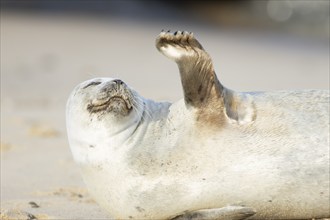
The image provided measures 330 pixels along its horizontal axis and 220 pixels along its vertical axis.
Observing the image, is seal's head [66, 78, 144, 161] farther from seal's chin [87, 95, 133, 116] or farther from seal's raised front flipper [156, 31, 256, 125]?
seal's raised front flipper [156, 31, 256, 125]

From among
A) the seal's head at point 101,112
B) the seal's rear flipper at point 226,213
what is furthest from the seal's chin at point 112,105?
the seal's rear flipper at point 226,213

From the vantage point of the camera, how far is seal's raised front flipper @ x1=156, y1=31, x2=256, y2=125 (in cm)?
418

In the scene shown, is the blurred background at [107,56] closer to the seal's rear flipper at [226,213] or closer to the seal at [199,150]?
the seal at [199,150]

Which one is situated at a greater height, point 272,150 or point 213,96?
point 213,96

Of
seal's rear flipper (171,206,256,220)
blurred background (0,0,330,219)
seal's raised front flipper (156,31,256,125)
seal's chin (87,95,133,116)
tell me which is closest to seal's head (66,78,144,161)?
seal's chin (87,95,133,116)

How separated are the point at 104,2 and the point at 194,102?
13177 mm

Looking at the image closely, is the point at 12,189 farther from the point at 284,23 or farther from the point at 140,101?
the point at 284,23

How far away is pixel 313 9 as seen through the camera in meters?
16.2

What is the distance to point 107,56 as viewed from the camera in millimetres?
11875

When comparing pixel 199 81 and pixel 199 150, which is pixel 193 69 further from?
pixel 199 150

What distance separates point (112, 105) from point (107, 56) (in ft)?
25.3

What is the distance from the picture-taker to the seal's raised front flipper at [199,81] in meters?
4.18

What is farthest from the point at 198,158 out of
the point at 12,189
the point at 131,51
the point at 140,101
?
the point at 131,51

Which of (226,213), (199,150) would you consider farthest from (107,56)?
(226,213)
